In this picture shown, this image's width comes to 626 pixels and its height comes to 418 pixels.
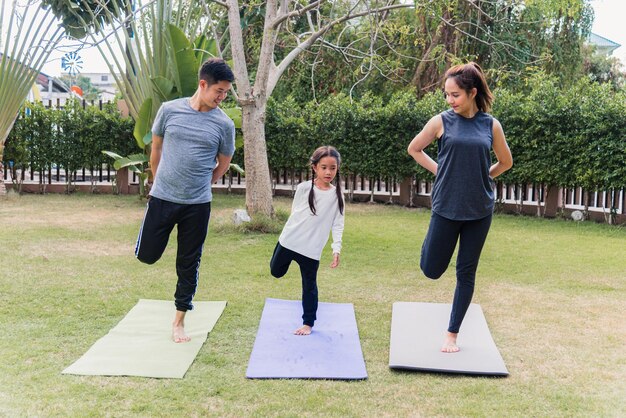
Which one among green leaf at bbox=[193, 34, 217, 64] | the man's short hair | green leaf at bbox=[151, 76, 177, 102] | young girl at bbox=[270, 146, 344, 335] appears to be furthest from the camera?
green leaf at bbox=[193, 34, 217, 64]

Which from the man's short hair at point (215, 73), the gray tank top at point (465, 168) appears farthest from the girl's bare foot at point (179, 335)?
the gray tank top at point (465, 168)

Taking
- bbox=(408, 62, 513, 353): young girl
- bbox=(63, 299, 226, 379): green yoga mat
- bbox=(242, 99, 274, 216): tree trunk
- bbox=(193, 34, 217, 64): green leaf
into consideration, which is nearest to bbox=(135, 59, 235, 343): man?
bbox=(63, 299, 226, 379): green yoga mat

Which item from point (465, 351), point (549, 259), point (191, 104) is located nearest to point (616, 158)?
point (549, 259)

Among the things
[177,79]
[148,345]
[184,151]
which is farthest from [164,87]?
[148,345]

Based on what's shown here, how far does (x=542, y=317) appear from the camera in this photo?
206 inches

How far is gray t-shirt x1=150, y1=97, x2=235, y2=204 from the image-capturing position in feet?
13.6

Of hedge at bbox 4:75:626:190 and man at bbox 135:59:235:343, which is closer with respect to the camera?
man at bbox 135:59:235:343

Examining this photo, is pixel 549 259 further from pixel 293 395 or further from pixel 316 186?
pixel 293 395

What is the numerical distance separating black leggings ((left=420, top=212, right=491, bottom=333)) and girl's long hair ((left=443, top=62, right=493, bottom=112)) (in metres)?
0.71

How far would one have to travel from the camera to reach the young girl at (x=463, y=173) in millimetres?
3947

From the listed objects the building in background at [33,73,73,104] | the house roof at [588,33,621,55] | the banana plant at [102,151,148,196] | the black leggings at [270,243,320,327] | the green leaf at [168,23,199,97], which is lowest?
the black leggings at [270,243,320,327]

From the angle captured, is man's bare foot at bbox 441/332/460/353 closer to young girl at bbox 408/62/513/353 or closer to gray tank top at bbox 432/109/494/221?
young girl at bbox 408/62/513/353

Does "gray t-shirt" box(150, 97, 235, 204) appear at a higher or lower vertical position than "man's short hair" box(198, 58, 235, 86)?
lower

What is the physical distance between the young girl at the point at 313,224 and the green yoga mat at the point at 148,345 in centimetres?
76
